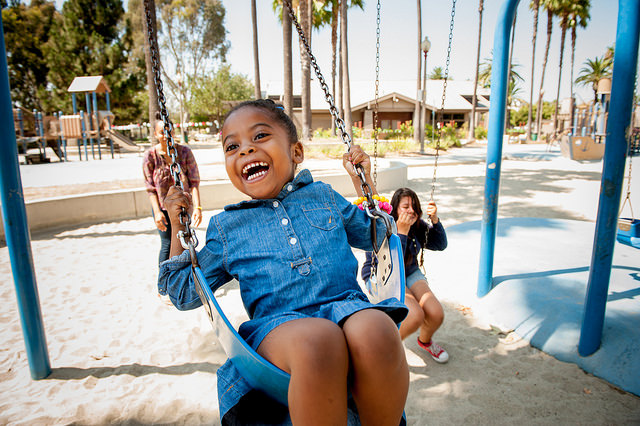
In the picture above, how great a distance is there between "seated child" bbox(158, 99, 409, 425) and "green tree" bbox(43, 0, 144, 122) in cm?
3134

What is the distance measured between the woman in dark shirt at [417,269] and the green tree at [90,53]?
1214 inches

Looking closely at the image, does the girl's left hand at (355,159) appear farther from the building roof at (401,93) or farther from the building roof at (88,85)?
the building roof at (401,93)

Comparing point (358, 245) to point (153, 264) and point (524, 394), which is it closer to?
point (524, 394)

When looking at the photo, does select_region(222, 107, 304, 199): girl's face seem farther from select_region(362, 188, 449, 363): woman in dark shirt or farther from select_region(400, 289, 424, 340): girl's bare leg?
select_region(400, 289, 424, 340): girl's bare leg

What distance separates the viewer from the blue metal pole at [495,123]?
2996mm

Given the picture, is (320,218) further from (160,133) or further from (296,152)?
(160,133)

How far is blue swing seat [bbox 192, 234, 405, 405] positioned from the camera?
41.6 inches

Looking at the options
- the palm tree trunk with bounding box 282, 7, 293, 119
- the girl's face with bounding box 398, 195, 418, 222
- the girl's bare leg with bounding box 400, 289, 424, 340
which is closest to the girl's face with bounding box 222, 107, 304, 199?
the girl's face with bounding box 398, 195, 418, 222

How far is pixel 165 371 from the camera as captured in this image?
2609mm

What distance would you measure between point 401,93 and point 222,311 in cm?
3342

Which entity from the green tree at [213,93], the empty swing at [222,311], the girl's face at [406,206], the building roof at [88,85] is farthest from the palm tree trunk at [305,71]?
the green tree at [213,93]

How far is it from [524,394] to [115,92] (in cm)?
3203

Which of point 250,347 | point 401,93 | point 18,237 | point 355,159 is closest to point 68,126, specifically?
point 18,237

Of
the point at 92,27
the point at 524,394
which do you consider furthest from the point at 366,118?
the point at 524,394
